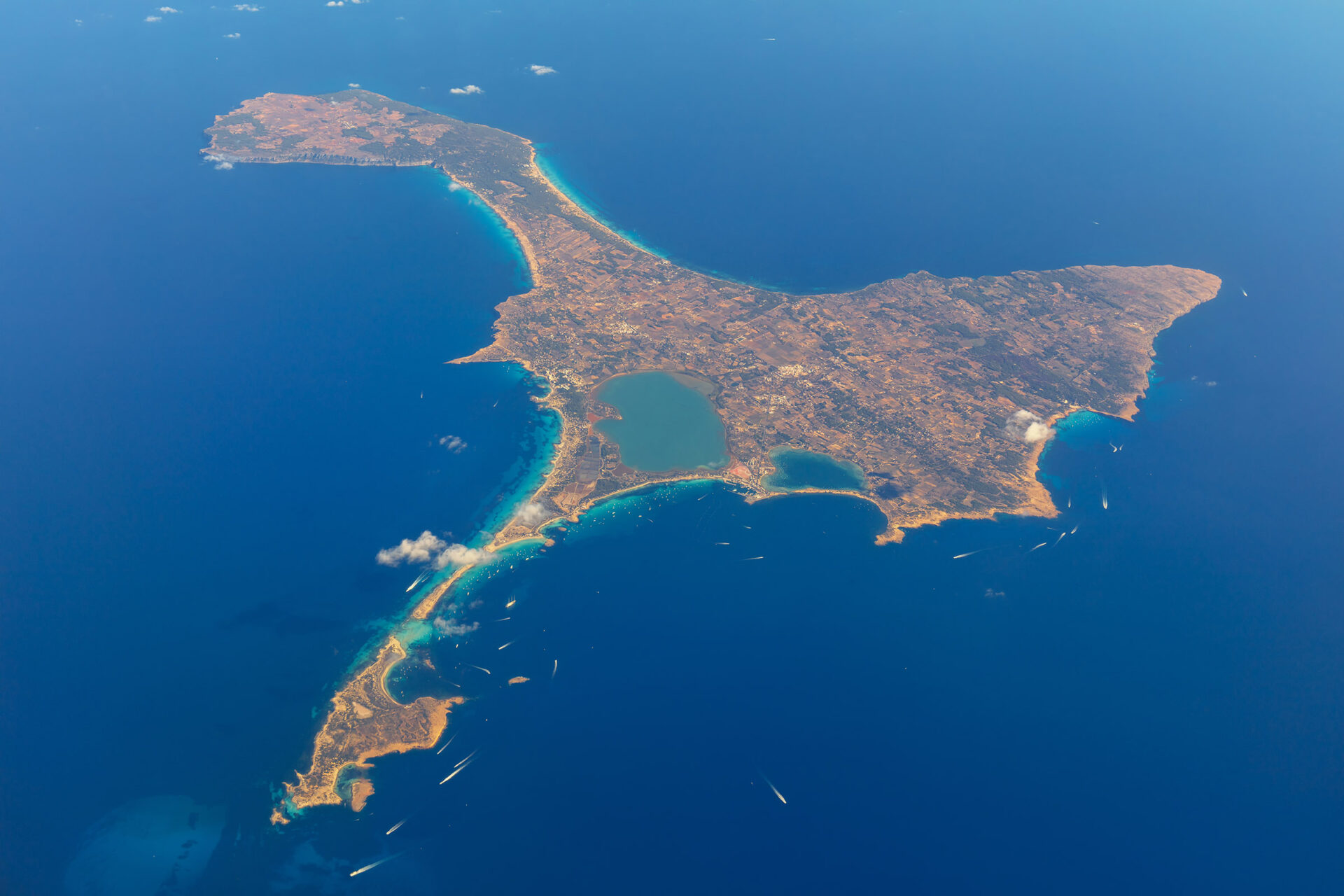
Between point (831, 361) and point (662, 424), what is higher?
point (831, 361)

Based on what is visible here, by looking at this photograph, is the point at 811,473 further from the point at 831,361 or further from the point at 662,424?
the point at 831,361

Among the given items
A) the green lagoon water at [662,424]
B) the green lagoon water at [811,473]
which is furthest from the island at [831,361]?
the green lagoon water at [662,424]

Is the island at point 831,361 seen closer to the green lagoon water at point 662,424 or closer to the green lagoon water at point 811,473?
the green lagoon water at point 811,473

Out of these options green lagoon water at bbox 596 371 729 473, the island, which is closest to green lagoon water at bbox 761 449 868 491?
the island

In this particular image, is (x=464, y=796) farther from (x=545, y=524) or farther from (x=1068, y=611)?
(x=1068, y=611)

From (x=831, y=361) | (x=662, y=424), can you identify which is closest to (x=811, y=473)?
(x=662, y=424)

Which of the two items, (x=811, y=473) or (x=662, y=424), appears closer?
(x=811, y=473)
